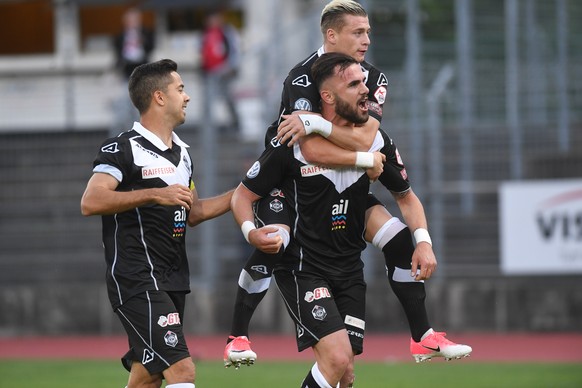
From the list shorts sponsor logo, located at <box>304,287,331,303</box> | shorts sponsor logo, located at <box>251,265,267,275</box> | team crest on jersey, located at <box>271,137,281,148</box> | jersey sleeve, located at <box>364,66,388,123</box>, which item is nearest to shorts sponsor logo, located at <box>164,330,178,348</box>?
shorts sponsor logo, located at <box>251,265,267,275</box>

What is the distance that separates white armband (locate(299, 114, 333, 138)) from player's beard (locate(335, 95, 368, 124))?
5.1 inches

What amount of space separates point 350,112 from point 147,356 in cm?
200

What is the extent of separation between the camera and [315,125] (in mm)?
8297

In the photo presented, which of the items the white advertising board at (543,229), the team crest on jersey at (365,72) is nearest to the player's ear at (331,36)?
the team crest on jersey at (365,72)

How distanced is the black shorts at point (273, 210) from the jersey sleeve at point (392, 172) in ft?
2.23

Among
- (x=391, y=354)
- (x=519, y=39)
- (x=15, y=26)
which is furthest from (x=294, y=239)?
(x=15, y=26)

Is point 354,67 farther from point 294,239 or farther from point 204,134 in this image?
point 204,134

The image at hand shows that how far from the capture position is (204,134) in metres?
18.8

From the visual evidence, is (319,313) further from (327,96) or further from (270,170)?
(327,96)

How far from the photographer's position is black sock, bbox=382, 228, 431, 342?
8.73m

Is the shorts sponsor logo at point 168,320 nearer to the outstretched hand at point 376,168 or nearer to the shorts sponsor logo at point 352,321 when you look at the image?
the shorts sponsor logo at point 352,321

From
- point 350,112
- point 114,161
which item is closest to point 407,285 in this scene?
point 350,112

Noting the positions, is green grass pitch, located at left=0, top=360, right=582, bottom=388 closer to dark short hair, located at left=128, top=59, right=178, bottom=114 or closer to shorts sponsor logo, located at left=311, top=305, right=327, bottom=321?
shorts sponsor logo, located at left=311, top=305, right=327, bottom=321

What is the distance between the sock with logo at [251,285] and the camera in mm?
8562
